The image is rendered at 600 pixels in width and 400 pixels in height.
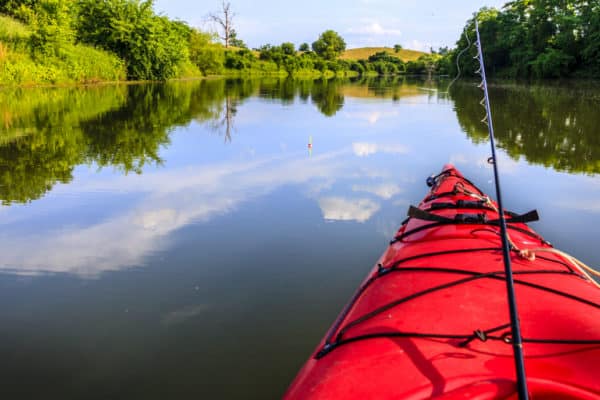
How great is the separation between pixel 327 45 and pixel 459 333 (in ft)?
281

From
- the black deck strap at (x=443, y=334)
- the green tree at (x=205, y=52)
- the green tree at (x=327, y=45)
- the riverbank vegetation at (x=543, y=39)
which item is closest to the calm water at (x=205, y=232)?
the black deck strap at (x=443, y=334)

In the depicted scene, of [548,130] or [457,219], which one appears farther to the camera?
[548,130]

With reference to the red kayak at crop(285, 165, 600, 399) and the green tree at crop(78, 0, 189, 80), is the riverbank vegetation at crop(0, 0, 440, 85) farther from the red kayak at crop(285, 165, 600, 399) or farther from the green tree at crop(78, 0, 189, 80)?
the red kayak at crop(285, 165, 600, 399)

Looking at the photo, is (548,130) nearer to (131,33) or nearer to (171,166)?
(171,166)

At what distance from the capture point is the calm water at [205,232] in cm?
289

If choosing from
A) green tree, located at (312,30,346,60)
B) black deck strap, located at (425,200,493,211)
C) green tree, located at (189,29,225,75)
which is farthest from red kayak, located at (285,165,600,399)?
green tree, located at (312,30,346,60)

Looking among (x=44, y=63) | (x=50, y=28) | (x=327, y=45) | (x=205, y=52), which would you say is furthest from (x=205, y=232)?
(x=327, y=45)

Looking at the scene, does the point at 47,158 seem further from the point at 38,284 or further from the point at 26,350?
the point at 26,350

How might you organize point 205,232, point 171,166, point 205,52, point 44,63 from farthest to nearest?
point 205,52 → point 44,63 → point 171,166 → point 205,232

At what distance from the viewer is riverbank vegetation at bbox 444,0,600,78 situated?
107ft

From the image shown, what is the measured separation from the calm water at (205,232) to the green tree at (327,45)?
7260cm

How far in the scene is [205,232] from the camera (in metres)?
5.04

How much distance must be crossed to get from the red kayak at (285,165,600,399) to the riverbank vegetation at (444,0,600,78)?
30554mm

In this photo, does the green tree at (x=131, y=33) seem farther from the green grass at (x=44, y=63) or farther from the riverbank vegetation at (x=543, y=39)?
the riverbank vegetation at (x=543, y=39)
